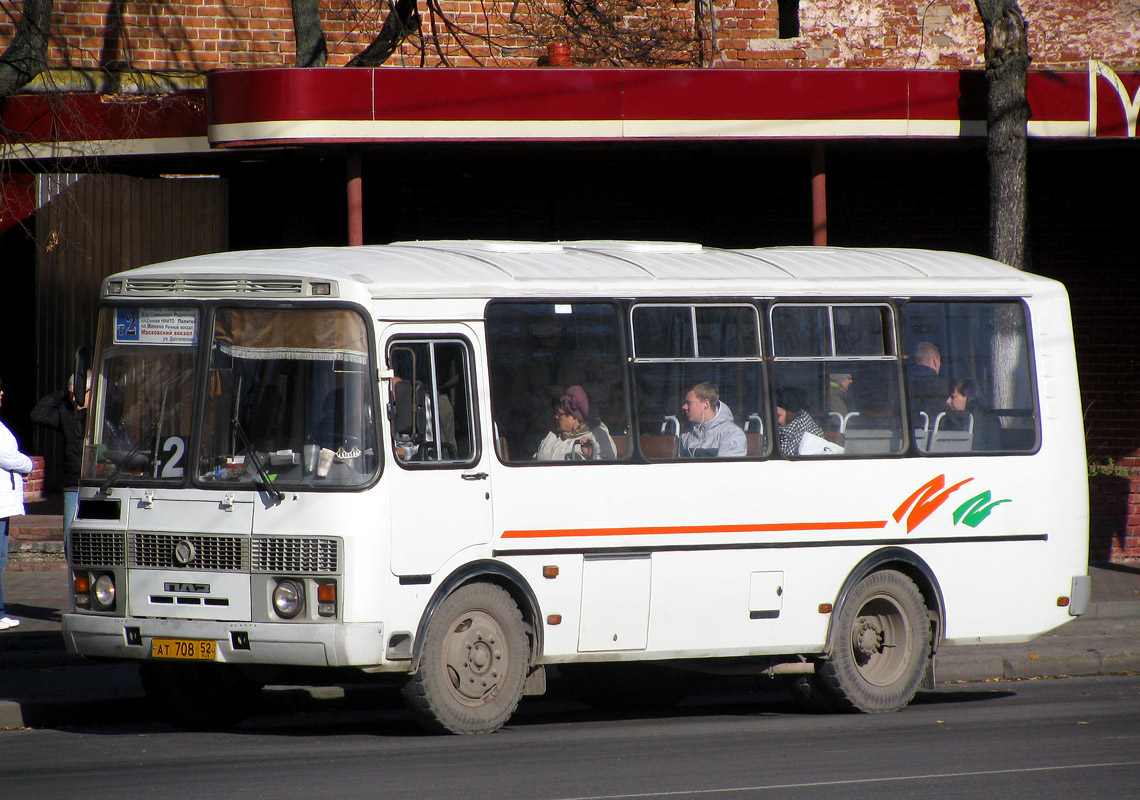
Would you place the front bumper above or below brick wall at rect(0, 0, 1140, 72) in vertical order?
below

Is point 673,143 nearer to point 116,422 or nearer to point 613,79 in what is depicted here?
point 613,79

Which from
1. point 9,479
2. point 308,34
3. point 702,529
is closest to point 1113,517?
point 702,529

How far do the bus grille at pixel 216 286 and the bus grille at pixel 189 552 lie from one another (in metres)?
1.31

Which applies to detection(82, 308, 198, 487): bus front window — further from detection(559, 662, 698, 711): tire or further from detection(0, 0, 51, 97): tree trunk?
detection(0, 0, 51, 97): tree trunk

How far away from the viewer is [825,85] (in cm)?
1570

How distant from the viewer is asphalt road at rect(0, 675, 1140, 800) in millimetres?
7492

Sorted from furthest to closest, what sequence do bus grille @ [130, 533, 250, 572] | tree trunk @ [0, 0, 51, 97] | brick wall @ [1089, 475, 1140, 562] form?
brick wall @ [1089, 475, 1140, 562]
tree trunk @ [0, 0, 51, 97]
bus grille @ [130, 533, 250, 572]

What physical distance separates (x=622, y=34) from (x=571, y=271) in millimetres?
10986

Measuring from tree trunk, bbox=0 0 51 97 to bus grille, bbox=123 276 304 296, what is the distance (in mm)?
7227

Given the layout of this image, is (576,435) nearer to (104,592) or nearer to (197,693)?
(197,693)

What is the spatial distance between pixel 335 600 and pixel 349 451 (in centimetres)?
76

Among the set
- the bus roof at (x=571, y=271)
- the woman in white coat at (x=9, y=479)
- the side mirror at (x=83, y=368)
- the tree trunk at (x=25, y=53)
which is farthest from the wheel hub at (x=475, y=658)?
the tree trunk at (x=25, y=53)

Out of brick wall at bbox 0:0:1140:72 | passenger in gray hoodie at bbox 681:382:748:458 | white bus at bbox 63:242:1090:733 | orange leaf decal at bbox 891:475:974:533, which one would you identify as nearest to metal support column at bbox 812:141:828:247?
brick wall at bbox 0:0:1140:72

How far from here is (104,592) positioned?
8.85m
